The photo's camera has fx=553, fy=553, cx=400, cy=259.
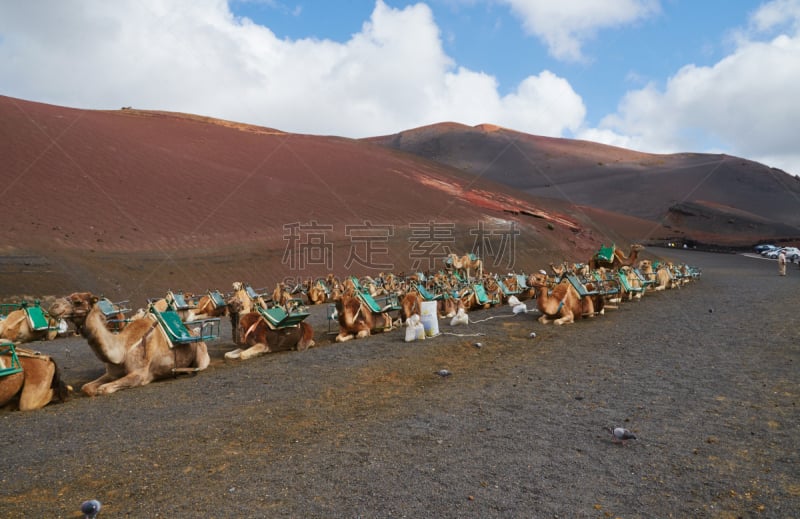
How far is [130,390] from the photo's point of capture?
8305 mm

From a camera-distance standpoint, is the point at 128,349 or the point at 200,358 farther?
the point at 200,358

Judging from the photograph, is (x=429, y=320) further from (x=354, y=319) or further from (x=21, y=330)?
(x=21, y=330)

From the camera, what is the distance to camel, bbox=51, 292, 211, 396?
768cm

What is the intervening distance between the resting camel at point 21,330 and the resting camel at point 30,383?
7.06 m

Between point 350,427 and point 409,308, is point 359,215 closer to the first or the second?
point 409,308

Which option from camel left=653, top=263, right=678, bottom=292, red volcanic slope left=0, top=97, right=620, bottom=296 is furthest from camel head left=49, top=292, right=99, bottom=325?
camel left=653, top=263, right=678, bottom=292

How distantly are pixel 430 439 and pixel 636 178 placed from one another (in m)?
135

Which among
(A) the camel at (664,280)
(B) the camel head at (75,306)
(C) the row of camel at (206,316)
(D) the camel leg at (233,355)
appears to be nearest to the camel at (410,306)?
(C) the row of camel at (206,316)

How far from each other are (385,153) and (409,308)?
2691 inches

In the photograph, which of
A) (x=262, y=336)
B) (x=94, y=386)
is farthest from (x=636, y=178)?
(x=94, y=386)

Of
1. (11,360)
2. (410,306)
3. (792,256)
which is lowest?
(410,306)

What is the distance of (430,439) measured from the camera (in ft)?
19.2

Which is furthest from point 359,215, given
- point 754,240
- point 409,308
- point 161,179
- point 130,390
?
point 754,240

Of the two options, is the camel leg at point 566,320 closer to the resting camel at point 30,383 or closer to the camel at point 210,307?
the camel at point 210,307
